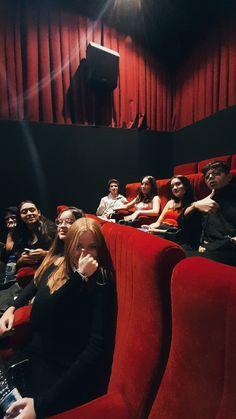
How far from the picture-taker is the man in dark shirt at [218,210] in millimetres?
1436

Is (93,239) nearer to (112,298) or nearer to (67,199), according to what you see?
(112,298)

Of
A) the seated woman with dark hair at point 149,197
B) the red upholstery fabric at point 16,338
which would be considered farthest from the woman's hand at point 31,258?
the seated woman with dark hair at point 149,197

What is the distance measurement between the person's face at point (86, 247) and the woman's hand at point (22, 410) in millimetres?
430

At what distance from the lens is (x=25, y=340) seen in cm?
112

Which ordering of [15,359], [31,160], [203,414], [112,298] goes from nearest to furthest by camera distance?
[203,414] → [112,298] → [15,359] → [31,160]

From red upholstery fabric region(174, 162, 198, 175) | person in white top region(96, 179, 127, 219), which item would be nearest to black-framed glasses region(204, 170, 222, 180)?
red upholstery fabric region(174, 162, 198, 175)

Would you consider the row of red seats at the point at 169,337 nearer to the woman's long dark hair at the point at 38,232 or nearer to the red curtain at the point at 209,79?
the woman's long dark hair at the point at 38,232

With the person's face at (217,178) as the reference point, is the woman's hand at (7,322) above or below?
below

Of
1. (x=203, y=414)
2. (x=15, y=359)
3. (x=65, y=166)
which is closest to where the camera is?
(x=203, y=414)

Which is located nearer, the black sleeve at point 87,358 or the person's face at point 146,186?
the black sleeve at point 87,358

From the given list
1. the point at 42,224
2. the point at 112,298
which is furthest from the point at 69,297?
the point at 42,224

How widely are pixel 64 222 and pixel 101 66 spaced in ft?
11.3

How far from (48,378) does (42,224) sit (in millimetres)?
1320

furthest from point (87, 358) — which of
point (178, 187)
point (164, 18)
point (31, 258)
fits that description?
point (164, 18)
